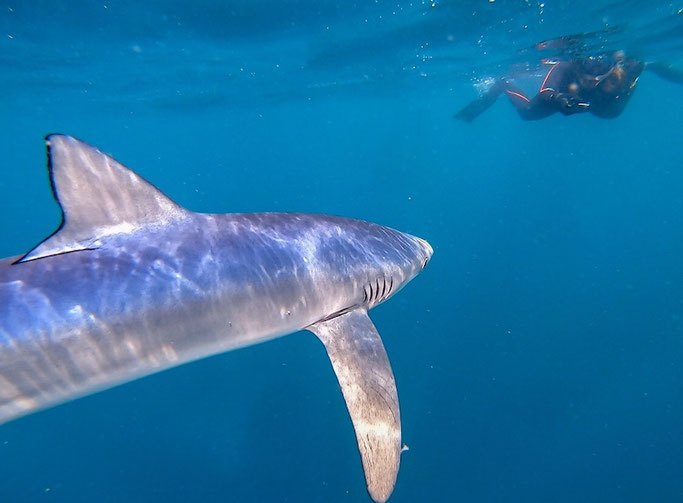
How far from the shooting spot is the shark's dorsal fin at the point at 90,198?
10.5ft

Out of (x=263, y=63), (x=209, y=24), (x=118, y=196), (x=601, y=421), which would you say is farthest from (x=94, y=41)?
(x=601, y=421)

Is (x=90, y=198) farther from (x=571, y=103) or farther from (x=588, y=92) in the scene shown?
(x=588, y=92)

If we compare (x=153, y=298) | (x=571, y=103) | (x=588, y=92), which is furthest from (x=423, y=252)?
(x=588, y=92)

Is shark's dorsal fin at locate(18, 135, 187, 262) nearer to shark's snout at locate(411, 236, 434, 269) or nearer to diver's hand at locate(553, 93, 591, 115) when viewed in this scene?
shark's snout at locate(411, 236, 434, 269)

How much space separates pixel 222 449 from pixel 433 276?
16.2 m

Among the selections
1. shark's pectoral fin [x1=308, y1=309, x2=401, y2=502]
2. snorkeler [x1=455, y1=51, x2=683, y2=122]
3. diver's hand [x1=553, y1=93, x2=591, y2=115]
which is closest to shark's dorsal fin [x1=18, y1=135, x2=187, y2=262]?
shark's pectoral fin [x1=308, y1=309, x2=401, y2=502]

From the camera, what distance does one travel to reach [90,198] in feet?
11.0

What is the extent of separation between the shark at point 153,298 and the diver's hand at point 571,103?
39.7 feet

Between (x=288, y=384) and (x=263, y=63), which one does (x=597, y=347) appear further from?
(x=263, y=63)

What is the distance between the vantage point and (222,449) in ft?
46.5

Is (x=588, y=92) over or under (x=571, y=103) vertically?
over

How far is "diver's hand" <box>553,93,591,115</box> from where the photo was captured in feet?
43.1

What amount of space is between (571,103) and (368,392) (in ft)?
42.9

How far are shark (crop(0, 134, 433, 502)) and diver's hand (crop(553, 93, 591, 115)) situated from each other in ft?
39.7
